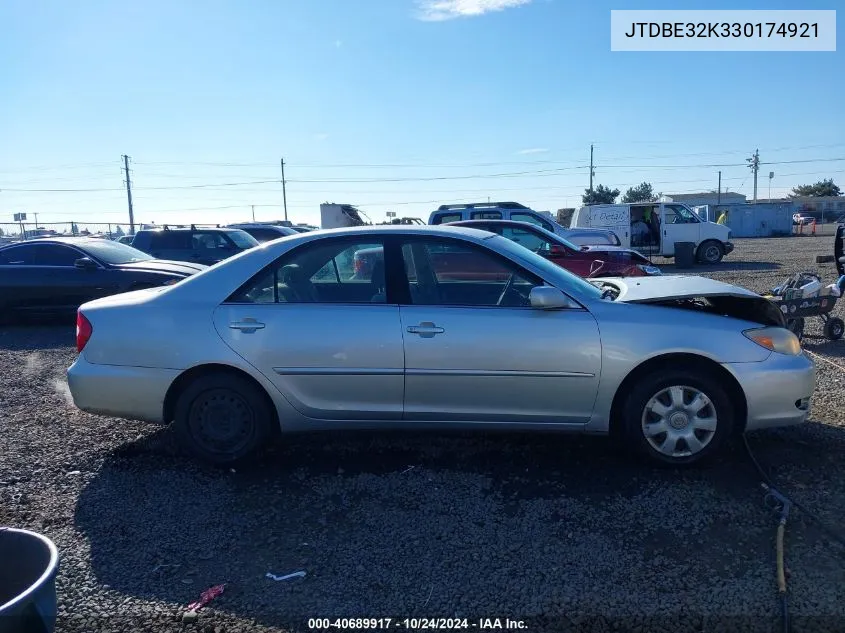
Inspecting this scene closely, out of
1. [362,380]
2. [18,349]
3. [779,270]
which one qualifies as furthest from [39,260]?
[779,270]

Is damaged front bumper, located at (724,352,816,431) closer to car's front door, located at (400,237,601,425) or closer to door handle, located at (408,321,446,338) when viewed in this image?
car's front door, located at (400,237,601,425)

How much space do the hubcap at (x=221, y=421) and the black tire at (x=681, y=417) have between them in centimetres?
247

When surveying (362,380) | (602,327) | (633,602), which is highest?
(602,327)

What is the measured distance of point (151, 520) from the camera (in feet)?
12.0

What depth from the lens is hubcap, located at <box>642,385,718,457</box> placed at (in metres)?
4.01

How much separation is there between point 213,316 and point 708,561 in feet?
10.4

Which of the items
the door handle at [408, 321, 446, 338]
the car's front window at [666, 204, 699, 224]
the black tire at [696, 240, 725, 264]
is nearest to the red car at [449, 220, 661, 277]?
the door handle at [408, 321, 446, 338]

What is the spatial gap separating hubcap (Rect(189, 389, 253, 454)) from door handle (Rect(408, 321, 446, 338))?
123 centimetres

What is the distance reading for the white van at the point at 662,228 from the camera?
68.2ft

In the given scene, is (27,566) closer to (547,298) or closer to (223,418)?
(223,418)

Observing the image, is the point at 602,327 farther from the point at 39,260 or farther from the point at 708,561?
the point at 39,260

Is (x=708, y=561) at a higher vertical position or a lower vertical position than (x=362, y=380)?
lower

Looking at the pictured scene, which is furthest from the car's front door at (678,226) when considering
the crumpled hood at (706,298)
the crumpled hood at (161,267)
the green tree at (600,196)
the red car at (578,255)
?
the green tree at (600,196)

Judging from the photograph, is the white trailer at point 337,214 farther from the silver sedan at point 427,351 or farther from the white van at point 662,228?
the silver sedan at point 427,351
